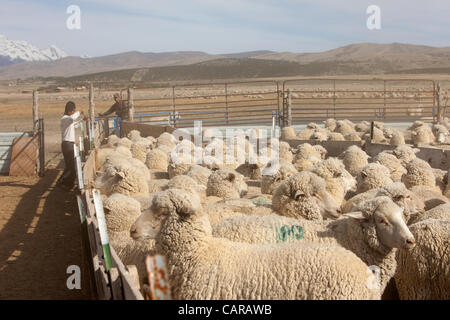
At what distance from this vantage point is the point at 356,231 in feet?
13.2

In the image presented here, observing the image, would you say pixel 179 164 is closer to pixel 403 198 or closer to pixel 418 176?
pixel 418 176

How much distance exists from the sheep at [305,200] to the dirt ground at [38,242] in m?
2.07

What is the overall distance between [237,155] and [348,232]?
5382 millimetres

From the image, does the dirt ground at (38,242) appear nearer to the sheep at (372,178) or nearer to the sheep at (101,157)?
the sheep at (101,157)

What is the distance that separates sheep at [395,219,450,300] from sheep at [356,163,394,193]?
8.00 ft

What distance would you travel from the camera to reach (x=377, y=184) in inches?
251

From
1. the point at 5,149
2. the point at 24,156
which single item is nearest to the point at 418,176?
the point at 24,156

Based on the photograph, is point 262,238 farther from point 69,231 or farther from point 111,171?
point 69,231

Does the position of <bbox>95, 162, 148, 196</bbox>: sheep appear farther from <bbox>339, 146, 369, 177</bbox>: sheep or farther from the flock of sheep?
<bbox>339, 146, 369, 177</bbox>: sheep

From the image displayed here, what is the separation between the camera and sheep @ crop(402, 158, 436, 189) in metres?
6.84

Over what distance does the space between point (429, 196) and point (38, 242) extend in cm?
510

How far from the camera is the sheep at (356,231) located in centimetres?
380

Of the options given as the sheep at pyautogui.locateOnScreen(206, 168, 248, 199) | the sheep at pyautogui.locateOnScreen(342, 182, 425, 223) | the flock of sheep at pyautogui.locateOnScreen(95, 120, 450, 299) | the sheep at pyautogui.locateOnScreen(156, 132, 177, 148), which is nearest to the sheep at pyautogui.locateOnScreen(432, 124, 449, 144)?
the flock of sheep at pyautogui.locateOnScreen(95, 120, 450, 299)
